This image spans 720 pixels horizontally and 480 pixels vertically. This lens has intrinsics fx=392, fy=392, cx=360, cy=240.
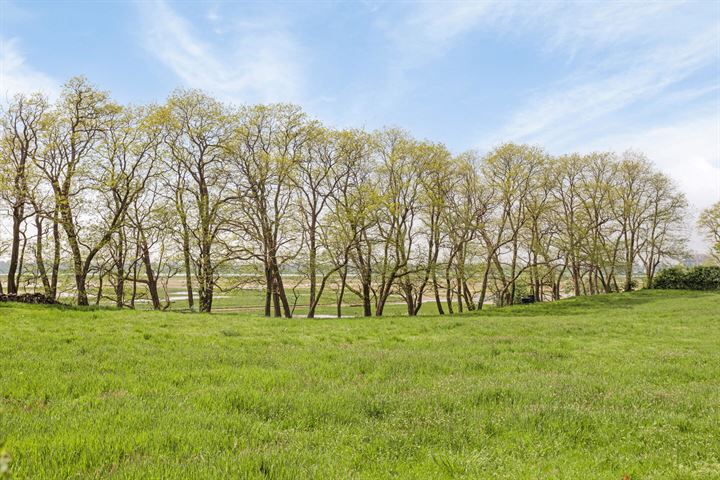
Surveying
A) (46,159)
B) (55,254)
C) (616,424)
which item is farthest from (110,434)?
(46,159)

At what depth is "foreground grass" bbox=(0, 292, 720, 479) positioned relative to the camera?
194 inches

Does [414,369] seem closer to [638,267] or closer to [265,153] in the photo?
[265,153]

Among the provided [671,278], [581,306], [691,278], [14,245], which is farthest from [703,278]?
[14,245]

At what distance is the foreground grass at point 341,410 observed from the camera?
16.2 ft

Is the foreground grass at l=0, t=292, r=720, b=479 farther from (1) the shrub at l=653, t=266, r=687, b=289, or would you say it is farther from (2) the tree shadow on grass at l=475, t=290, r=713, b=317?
(1) the shrub at l=653, t=266, r=687, b=289

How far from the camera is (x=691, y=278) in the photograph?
191ft

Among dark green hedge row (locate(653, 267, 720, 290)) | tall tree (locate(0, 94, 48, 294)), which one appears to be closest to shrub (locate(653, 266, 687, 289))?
dark green hedge row (locate(653, 267, 720, 290))

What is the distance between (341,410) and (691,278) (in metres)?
71.3

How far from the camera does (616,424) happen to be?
6.60 metres

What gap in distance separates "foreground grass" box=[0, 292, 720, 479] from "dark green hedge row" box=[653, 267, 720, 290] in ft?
186

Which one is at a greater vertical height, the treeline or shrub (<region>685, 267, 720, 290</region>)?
the treeline

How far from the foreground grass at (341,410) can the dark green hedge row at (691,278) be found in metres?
56.7

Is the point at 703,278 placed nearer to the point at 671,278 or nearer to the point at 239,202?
the point at 671,278

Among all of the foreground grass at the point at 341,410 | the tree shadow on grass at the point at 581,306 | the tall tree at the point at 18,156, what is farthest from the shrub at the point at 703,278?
the tall tree at the point at 18,156
